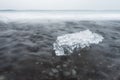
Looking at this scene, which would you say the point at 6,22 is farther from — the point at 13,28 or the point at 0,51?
the point at 0,51

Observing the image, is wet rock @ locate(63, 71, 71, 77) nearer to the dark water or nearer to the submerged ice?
the dark water

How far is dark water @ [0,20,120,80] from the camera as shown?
2.44 metres

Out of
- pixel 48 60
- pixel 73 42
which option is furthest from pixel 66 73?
pixel 73 42

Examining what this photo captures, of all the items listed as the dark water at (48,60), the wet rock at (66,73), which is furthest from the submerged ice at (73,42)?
the wet rock at (66,73)

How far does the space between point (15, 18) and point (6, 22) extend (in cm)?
50

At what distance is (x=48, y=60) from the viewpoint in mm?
2869

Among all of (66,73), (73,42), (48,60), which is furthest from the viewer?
(73,42)

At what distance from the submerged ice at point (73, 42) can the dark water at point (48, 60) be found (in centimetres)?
13

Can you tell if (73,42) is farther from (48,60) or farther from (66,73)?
(66,73)

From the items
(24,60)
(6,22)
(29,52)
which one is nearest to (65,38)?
(29,52)

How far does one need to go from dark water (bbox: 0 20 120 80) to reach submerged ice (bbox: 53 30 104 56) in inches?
5.3

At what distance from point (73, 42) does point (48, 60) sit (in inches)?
36.5

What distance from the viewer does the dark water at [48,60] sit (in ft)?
8.00

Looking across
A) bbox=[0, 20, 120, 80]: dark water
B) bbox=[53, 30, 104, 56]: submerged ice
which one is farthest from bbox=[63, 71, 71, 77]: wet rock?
bbox=[53, 30, 104, 56]: submerged ice
